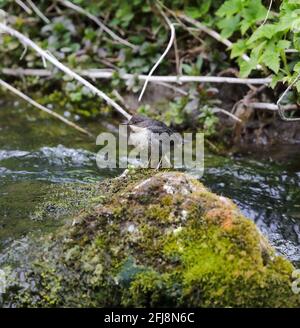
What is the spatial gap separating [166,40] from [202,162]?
2.01 m

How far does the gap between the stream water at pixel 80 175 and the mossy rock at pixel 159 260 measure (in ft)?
1.37

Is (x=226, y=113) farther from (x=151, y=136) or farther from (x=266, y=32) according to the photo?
(x=151, y=136)

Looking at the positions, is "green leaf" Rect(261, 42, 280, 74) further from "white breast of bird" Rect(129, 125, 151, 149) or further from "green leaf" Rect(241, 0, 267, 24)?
"white breast of bird" Rect(129, 125, 151, 149)

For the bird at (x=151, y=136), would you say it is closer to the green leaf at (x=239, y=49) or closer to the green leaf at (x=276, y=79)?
the green leaf at (x=276, y=79)

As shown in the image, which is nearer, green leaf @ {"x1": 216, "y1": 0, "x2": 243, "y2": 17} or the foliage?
green leaf @ {"x1": 216, "y1": 0, "x2": 243, "y2": 17}

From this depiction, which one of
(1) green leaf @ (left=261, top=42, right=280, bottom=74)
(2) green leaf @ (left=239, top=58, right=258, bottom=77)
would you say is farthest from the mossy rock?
(2) green leaf @ (left=239, top=58, right=258, bottom=77)

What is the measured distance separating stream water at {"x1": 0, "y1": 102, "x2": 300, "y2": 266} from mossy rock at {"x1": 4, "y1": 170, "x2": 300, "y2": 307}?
42cm

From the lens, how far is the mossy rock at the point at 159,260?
3104 millimetres

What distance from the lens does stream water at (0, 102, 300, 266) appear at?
166 inches

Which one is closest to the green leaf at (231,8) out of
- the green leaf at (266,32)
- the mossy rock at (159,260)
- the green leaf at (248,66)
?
the green leaf at (248,66)

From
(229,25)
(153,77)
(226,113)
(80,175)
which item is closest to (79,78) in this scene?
(80,175)

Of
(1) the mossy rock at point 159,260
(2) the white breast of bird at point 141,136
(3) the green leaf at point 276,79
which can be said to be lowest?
(1) the mossy rock at point 159,260

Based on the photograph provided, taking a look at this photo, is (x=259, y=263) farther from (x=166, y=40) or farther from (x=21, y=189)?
(x=166, y=40)

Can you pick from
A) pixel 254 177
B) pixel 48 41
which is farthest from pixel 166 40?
pixel 254 177
